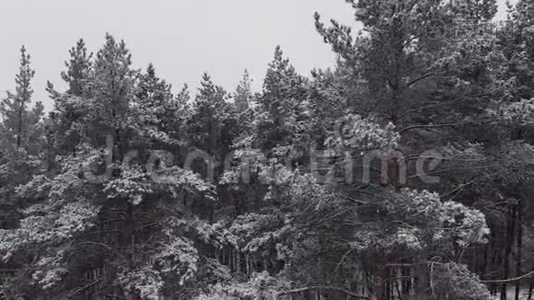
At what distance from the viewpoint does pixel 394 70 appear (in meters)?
12.0

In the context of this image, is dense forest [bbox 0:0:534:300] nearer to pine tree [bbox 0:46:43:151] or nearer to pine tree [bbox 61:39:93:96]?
pine tree [bbox 61:39:93:96]

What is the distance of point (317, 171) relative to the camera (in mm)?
12859

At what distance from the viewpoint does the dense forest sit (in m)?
11.4

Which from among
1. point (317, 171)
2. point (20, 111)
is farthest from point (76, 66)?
point (317, 171)

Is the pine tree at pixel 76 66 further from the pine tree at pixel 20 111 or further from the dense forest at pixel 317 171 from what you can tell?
the pine tree at pixel 20 111

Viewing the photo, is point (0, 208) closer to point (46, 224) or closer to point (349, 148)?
point (46, 224)

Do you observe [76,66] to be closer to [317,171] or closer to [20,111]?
[20,111]

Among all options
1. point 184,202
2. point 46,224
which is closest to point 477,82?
point 184,202

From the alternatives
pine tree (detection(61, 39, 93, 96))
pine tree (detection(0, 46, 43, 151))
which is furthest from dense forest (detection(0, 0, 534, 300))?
pine tree (detection(0, 46, 43, 151))

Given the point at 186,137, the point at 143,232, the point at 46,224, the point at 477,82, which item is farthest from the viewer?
the point at 186,137

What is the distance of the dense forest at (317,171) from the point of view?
11.4 metres

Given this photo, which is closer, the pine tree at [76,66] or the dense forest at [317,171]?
the dense forest at [317,171]

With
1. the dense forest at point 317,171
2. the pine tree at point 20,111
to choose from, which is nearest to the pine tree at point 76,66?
the dense forest at point 317,171

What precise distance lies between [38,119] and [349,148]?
21103 mm
